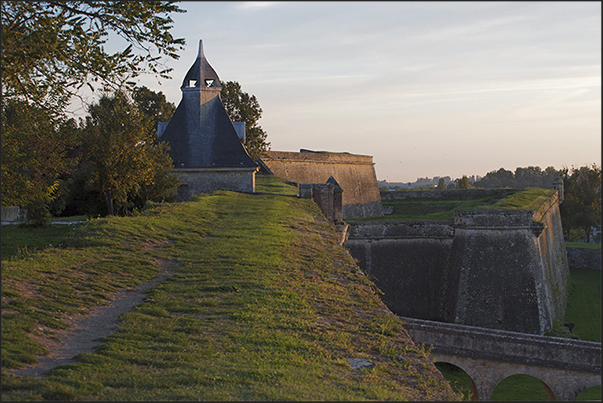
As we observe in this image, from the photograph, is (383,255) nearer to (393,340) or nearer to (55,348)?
(393,340)

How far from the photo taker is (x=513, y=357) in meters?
13.8

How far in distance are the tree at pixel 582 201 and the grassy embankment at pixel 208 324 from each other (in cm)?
3844

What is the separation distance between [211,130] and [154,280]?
1851 centimetres

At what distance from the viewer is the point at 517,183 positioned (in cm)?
9744

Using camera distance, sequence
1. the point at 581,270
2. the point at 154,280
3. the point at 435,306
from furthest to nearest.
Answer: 1. the point at 581,270
2. the point at 435,306
3. the point at 154,280

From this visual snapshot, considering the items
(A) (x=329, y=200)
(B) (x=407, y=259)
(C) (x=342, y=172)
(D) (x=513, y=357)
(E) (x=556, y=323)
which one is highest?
(C) (x=342, y=172)

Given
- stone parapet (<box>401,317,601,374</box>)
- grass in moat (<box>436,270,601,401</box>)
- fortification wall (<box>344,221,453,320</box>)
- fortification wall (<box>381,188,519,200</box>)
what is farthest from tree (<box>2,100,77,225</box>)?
fortification wall (<box>381,188,519,200</box>)

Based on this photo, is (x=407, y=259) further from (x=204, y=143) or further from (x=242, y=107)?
(x=242, y=107)

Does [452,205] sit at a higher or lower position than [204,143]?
lower

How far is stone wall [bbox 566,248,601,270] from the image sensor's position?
120ft

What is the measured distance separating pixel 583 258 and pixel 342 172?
54.7ft

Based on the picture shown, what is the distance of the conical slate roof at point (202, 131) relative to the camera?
24.2m

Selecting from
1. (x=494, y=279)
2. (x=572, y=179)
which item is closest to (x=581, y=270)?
(x=572, y=179)

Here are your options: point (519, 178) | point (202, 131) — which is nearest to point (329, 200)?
point (202, 131)
